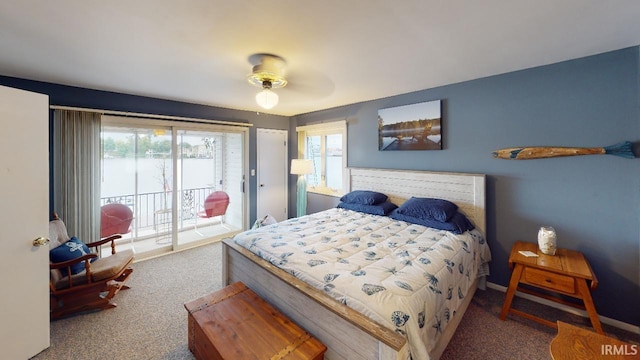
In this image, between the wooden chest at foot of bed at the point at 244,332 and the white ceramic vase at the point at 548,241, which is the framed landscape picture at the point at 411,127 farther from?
the wooden chest at foot of bed at the point at 244,332

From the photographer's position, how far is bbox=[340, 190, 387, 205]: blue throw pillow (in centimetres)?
357

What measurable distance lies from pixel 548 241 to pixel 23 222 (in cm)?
439

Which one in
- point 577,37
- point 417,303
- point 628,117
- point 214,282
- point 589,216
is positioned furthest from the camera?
point 214,282

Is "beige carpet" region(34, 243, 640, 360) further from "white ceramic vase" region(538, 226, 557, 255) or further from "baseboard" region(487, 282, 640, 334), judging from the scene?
"white ceramic vase" region(538, 226, 557, 255)

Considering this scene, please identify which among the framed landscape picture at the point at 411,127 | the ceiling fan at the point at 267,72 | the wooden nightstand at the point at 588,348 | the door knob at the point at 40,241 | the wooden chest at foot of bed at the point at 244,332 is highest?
the ceiling fan at the point at 267,72

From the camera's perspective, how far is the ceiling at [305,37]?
159 cm

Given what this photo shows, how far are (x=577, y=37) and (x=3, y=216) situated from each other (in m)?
4.50

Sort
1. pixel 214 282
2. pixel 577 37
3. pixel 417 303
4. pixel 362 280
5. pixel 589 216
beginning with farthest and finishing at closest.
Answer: pixel 214 282 < pixel 589 216 < pixel 577 37 < pixel 362 280 < pixel 417 303

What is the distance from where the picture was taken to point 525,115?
2.66 meters

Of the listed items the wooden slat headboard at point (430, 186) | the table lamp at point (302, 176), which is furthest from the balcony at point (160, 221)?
the wooden slat headboard at point (430, 186)

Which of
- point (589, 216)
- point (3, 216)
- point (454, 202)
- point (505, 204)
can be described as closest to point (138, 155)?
point (3, 216)

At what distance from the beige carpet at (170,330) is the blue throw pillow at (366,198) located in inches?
62.3

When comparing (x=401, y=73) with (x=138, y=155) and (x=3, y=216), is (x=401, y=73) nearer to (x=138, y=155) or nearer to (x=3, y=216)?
(x=3, y=216)

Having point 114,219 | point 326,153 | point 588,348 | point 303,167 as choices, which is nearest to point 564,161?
point 588,348
